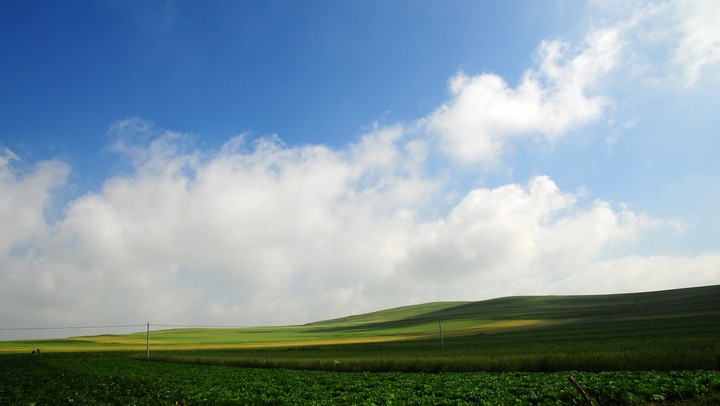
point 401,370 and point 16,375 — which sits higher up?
point 16,375

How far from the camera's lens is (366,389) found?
29297 millimetres

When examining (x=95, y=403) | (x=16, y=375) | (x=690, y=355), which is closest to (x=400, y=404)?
(x=95, y=403)

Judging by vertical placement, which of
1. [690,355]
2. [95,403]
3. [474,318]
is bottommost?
[474,318]

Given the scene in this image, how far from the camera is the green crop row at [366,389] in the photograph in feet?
75.0

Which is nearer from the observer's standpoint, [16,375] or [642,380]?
[642,380]

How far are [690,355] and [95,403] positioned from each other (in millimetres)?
42709

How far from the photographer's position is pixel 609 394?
22.6 meters

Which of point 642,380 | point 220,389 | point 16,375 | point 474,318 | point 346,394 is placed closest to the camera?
point 642,380

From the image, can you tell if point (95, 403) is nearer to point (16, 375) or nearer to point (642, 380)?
point (16, 375)

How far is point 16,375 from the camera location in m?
43.1

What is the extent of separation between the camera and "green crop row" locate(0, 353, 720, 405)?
75.0ft

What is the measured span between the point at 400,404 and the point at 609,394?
36.8ft

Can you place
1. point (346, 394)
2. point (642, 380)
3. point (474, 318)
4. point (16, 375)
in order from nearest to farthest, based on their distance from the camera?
point (642, 380) → point (346, 394) → point (16, 375) → point (474, 318)

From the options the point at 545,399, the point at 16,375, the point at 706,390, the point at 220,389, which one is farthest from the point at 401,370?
the point at 16,375
